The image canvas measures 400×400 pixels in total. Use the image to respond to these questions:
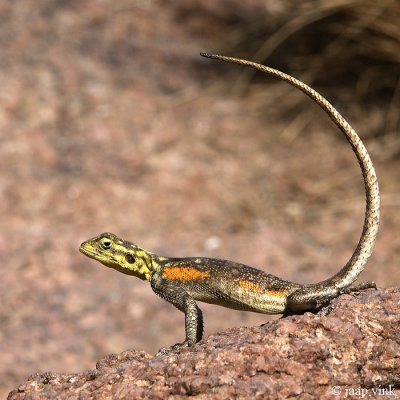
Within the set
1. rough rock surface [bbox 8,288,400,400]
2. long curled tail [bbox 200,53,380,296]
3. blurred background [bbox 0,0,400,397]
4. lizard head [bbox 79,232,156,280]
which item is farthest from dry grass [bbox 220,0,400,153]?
rough rock surface [bbox 8,288,400,400]

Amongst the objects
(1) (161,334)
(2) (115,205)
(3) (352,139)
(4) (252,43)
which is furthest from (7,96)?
(3) (352,139)

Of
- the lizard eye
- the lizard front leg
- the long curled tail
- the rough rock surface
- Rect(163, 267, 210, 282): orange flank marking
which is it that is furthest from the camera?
the lizard eye

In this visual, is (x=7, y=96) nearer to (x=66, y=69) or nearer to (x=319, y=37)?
(x=66, y=69)

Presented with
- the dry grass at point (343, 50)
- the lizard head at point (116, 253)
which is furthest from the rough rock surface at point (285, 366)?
the dry grass at point (343, 50)

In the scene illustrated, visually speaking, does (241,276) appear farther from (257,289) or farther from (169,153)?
(169,153)

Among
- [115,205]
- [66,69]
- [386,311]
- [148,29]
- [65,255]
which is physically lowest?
[386,311]

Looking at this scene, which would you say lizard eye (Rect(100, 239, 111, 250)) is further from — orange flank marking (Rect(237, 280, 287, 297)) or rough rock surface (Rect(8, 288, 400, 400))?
rough rock surface (Rect(8, 288, 400, 400))
